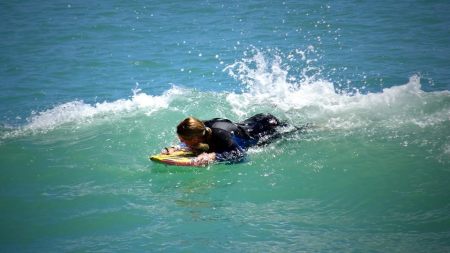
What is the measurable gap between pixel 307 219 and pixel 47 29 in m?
14.6

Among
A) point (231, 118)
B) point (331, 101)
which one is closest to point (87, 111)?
point (231, 118)

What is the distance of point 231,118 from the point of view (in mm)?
10656

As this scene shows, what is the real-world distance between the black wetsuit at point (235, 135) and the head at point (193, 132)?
0.20 m

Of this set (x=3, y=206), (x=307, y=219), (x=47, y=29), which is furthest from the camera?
(x=47, y=29)

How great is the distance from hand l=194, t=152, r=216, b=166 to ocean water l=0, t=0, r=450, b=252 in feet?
0.82

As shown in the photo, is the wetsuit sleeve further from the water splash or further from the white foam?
the water splash

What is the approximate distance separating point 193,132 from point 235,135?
→ 94cm

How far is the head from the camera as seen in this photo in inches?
292

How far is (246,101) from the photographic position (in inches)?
460

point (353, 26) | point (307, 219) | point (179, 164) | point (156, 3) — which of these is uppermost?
point (156, 3)

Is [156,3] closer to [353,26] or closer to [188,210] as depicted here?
[353,26]

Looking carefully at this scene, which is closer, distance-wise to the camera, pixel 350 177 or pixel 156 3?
pixel 350 177

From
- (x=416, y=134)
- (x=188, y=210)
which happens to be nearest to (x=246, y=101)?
(x=416, y=134)

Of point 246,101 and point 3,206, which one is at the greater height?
point 246,101
